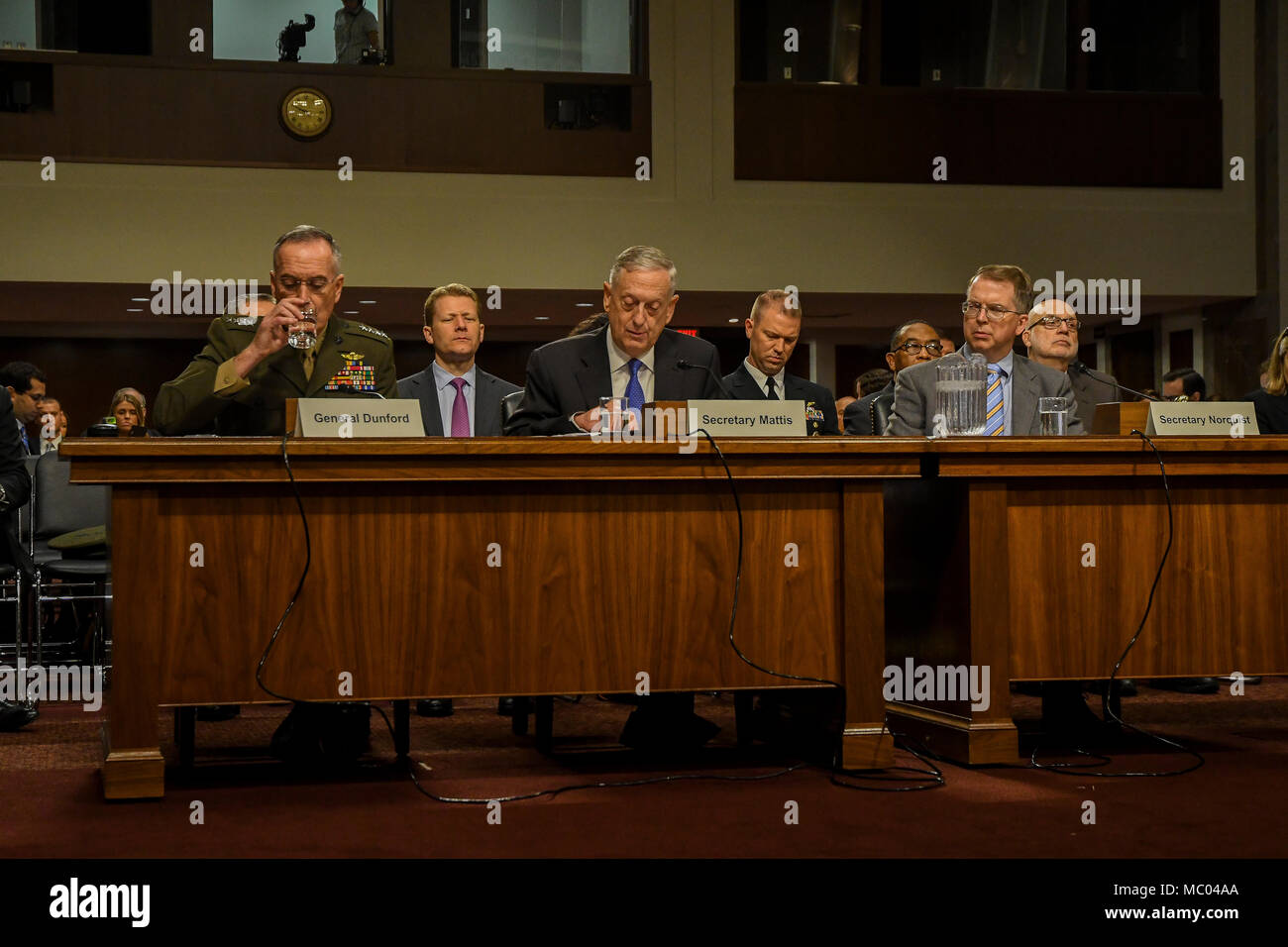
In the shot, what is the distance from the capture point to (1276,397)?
17.9 feet

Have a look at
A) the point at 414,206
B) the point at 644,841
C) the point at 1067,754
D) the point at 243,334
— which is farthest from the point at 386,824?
the point at 414,206

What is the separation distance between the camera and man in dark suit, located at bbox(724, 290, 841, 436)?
4.65 meters

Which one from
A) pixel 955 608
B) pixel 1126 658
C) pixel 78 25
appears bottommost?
pixel 1126 658

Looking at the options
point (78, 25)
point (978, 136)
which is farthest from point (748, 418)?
point (78, 25)

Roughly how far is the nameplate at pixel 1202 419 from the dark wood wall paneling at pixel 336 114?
657 cm

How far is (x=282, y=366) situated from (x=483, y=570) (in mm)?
814

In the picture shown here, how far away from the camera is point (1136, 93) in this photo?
1030 cm

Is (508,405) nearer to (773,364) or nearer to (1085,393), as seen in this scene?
(773,364)

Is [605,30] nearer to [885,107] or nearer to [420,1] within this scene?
[420,1]

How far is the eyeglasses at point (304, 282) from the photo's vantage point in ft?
11.2

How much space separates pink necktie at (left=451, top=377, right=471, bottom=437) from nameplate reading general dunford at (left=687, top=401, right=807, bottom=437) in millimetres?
1783

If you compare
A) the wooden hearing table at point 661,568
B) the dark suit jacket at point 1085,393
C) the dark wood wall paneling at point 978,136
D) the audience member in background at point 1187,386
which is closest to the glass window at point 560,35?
the dark wood wall paneling at point 978,136

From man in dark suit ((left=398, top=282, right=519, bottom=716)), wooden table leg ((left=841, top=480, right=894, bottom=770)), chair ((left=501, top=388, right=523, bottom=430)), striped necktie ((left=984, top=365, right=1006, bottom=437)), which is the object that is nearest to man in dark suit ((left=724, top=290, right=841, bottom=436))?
striped necktie ((left=984, top=365, right=1006, bottom=437))

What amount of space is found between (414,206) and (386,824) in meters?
7.02
